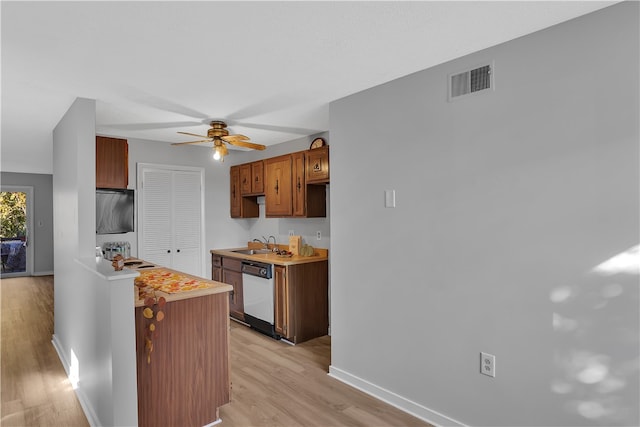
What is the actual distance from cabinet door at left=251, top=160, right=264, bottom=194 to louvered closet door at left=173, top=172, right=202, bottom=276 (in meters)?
0.84

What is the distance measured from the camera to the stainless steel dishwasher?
420 centimetres

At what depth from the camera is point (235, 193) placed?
18.3 feet

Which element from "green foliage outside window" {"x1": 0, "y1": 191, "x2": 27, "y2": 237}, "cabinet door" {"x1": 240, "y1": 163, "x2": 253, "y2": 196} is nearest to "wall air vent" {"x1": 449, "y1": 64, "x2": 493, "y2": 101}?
"cabinet door" {"x1": 240, "y1": 163, "x2": 253, "y2": 196}

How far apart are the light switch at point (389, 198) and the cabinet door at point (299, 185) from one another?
1665mm

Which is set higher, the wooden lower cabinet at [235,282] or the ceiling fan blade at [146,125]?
the ceiling fan blade at [146,125]

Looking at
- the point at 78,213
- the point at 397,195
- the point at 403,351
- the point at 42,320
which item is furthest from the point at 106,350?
the point at 42,320

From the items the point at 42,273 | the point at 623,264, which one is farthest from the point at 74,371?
the point at 42,273

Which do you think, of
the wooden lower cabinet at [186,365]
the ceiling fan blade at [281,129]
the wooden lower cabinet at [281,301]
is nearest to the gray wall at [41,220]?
the ceiling fan blade at [281,129]

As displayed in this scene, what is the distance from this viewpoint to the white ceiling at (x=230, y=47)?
67.7 inches

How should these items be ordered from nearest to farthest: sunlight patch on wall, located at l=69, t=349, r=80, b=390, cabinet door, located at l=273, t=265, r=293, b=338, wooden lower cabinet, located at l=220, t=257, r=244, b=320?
sunlight patch on wall, located at l=69, t=349, r=80, b=390 → cabinet door, located at l=273, t=265, r=293, b=338 → wooden lower cabinet, located at l=220, t=257, r=244, b=320

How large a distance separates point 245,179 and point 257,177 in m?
0.32

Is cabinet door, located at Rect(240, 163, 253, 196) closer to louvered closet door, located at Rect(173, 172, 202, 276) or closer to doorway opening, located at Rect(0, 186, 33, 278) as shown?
louvered closet door, located at Rect(173, 172, 202, 276)

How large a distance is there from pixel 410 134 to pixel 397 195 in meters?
0.44

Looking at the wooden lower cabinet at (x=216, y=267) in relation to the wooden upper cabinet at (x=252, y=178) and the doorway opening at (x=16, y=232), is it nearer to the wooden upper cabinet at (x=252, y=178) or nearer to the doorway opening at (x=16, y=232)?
the wooden upper cabinet at (x=252, y=178)
